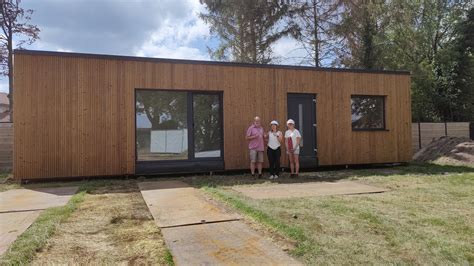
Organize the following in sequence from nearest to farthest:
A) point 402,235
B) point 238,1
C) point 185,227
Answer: point 402,235, point 185,227, point 238,1

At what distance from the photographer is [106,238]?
13.3 ft

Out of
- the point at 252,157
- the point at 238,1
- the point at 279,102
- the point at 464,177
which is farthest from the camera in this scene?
the point at 238,1

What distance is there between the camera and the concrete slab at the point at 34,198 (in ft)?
18.5

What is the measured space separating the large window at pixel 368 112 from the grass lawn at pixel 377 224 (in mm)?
4337

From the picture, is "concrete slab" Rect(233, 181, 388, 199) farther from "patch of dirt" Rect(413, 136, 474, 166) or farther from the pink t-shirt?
"patch of dirt" Rect(413, 136, 474, 166)

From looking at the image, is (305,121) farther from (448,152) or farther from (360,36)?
(360,36)

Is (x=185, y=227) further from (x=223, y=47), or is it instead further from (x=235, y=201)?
(x=223, y=47)

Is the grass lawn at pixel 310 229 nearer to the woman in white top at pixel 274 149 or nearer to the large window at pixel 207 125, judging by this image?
the woman in white top at pixel 274 149

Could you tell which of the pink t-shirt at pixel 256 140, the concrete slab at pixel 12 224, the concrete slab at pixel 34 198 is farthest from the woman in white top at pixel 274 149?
the concrete slab at pixel 12 224

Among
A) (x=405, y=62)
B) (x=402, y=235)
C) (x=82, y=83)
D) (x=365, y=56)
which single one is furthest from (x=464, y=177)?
(x=405, y=62)

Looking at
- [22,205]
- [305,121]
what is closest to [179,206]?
[22,205]

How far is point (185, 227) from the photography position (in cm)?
435

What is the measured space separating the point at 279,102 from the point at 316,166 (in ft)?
6.39

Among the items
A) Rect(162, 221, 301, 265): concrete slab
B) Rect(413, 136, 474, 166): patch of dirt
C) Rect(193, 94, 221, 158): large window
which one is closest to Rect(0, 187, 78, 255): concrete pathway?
Rect(162, 221, 301, 265): concrete slab
